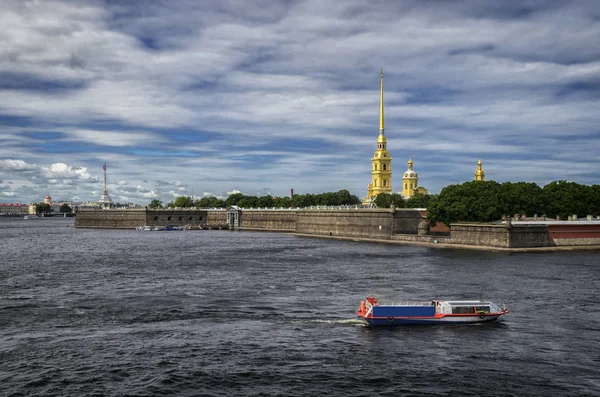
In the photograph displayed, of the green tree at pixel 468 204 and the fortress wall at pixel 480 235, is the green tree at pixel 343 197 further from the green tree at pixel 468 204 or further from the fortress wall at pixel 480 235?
the fortress wall at pixel 480 235

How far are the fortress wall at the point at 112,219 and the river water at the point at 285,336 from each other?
4778 inches

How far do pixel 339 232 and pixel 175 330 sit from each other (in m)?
91.8

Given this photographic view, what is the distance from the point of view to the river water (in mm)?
25672

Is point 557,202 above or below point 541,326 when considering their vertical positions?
above

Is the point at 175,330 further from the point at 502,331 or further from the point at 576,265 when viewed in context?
→ the point at 576,265

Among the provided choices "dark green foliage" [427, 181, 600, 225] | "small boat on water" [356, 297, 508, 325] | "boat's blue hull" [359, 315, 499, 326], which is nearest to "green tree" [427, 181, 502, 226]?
"dark green foliage" [427, 181, 600, 225]

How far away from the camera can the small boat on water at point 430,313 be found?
35.7m

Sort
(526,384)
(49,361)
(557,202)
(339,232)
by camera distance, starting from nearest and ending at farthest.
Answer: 1. (526,384)
2. (49,361)
3. (557,202)
4. (339,232)

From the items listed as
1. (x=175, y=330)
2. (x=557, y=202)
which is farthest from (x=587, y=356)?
(x=557, y=202)

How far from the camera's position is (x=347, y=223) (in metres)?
123

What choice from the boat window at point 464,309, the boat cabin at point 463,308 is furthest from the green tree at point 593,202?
the boat window at point 464,309

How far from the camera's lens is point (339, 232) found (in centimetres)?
12469

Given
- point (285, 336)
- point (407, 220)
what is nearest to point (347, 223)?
point (407, 220)

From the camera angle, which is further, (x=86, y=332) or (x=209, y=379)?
(x=86, y=332)
